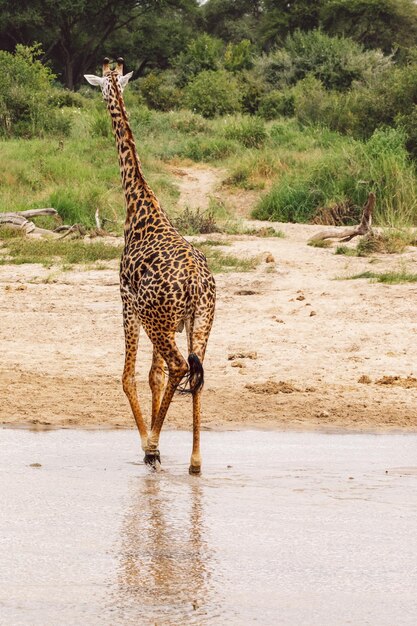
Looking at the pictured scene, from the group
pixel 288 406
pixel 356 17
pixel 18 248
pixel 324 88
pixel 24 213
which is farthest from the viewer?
pixel 356 17

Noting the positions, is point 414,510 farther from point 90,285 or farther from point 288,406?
point 90,285

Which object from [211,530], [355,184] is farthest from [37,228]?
[211,530]

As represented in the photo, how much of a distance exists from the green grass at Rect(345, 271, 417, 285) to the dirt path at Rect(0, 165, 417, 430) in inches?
9.0

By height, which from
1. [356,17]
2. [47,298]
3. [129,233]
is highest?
[356,17]

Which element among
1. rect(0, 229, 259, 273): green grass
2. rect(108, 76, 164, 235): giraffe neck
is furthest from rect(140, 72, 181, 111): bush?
rect(108, 76, 164, 235): giraffe neck

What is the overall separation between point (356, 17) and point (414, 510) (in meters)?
39.9

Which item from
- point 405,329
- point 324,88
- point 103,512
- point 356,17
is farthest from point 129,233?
point 356,17

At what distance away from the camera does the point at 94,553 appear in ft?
15.6

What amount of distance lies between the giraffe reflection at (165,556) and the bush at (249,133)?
57.3 ft

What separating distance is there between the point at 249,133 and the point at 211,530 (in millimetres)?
18628

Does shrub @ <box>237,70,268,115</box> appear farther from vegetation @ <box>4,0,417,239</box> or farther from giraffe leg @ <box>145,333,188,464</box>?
giraffe leg @ <box>145,333,188,464</box>

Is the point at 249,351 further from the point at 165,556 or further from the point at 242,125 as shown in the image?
the point at 242,125

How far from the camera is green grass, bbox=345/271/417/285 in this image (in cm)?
1171

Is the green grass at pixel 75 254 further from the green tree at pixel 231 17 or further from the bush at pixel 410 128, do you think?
the green tree at pixel 231 17
